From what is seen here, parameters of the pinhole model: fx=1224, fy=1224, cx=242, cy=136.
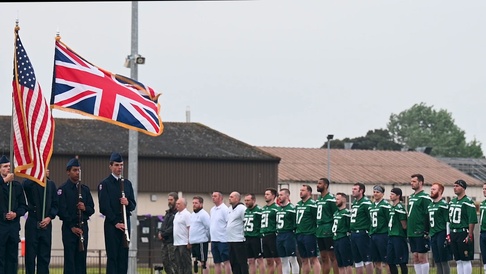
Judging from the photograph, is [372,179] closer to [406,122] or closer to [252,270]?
[252,270]

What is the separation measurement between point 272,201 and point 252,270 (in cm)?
180

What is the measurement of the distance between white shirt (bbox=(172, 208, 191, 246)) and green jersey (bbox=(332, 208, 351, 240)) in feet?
13.0

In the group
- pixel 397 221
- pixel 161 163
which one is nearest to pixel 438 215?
pixel 397 221

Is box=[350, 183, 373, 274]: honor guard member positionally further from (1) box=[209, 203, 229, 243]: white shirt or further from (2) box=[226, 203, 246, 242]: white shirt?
(1) box=[209, 203, 229, 243]: white shirt

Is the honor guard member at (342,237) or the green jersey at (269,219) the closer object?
the honor guard member at (342,237)

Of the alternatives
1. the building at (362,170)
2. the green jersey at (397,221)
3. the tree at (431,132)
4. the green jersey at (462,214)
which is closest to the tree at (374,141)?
the tree at (431,132)

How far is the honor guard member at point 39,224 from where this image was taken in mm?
22181

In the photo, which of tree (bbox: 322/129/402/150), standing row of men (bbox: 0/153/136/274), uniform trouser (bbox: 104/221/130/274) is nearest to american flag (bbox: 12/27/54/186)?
standing row of men (bbox: 0/153/136/274)

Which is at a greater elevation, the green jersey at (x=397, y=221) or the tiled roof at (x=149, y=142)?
the tiled roof at (x=149, y=142)

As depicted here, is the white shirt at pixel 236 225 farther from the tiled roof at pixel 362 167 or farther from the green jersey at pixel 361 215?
the tiled roof at pixel 362 167

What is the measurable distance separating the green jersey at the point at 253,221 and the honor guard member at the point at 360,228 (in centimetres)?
255

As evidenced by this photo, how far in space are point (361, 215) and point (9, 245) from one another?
8375 millimetres

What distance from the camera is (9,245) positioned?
862 inches

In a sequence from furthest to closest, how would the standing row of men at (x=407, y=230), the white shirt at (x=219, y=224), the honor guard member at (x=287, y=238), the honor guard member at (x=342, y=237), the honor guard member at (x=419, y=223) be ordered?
the white shirt at (x=219, y=224), the honor guard member at (x=287, y=238), the honor guard member at (x=342, y=237), the honor guard member at (x=419, y=223), the standing row of men at (x=407, y=230)
